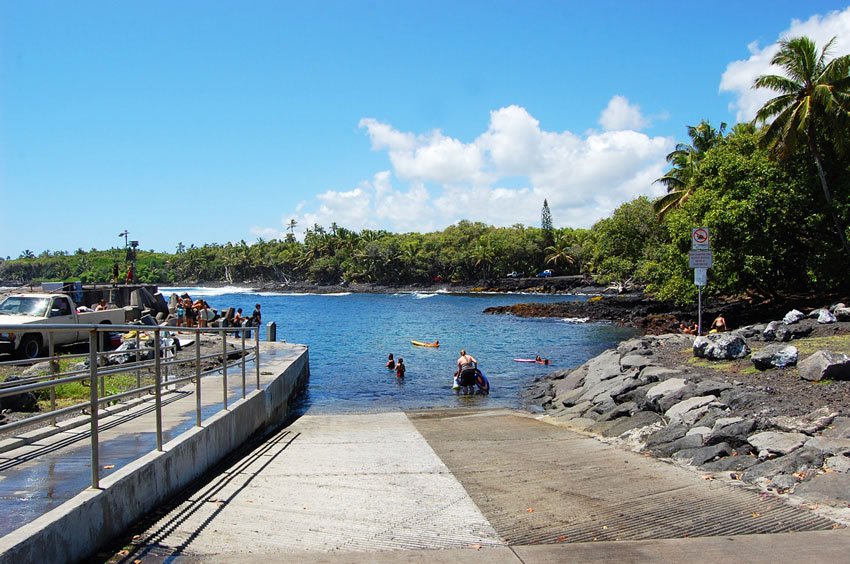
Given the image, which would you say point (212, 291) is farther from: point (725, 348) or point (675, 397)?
point (675, 397)

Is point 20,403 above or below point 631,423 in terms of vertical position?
above

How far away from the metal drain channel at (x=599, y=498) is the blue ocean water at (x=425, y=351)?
11.0 meters

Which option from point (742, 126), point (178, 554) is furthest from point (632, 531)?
point (742, 126)

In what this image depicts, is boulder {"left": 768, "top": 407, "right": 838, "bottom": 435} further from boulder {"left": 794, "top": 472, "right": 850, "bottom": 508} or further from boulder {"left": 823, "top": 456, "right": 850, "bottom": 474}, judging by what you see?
boulder {"left": 794, "top": 472, "right": 850, "bottom": 508}

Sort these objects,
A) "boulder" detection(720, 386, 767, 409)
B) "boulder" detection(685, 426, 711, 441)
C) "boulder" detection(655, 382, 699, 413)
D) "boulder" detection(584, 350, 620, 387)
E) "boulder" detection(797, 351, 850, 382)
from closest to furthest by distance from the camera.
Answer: "boulder" detection(685, 426, 711, 441), "boulder" detection(720, 386, 767, 409), "boulder" detection(797, 351, 850, 382), "boulder" detection(655, 382, 699, 413), "boulder" detection(584, 350, 620, 387)

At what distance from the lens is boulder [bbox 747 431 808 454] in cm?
813

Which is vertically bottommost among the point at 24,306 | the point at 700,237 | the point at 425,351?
the point at 425,351

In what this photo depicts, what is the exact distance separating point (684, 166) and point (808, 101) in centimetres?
2657

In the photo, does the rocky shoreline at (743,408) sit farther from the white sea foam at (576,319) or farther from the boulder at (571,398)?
the white sea foam at (576,319)

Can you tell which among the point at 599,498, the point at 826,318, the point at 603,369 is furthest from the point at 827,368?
the point at 603,369

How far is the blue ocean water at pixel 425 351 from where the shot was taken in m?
22.7

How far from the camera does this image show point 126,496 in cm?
553

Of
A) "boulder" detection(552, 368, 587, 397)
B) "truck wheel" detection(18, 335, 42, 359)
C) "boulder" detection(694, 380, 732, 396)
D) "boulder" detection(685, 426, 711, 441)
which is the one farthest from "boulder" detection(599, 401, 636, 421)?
"truck wheel" detection(18, 335, 42, 359)

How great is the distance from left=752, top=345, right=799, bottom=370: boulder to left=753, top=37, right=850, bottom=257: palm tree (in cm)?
2106
